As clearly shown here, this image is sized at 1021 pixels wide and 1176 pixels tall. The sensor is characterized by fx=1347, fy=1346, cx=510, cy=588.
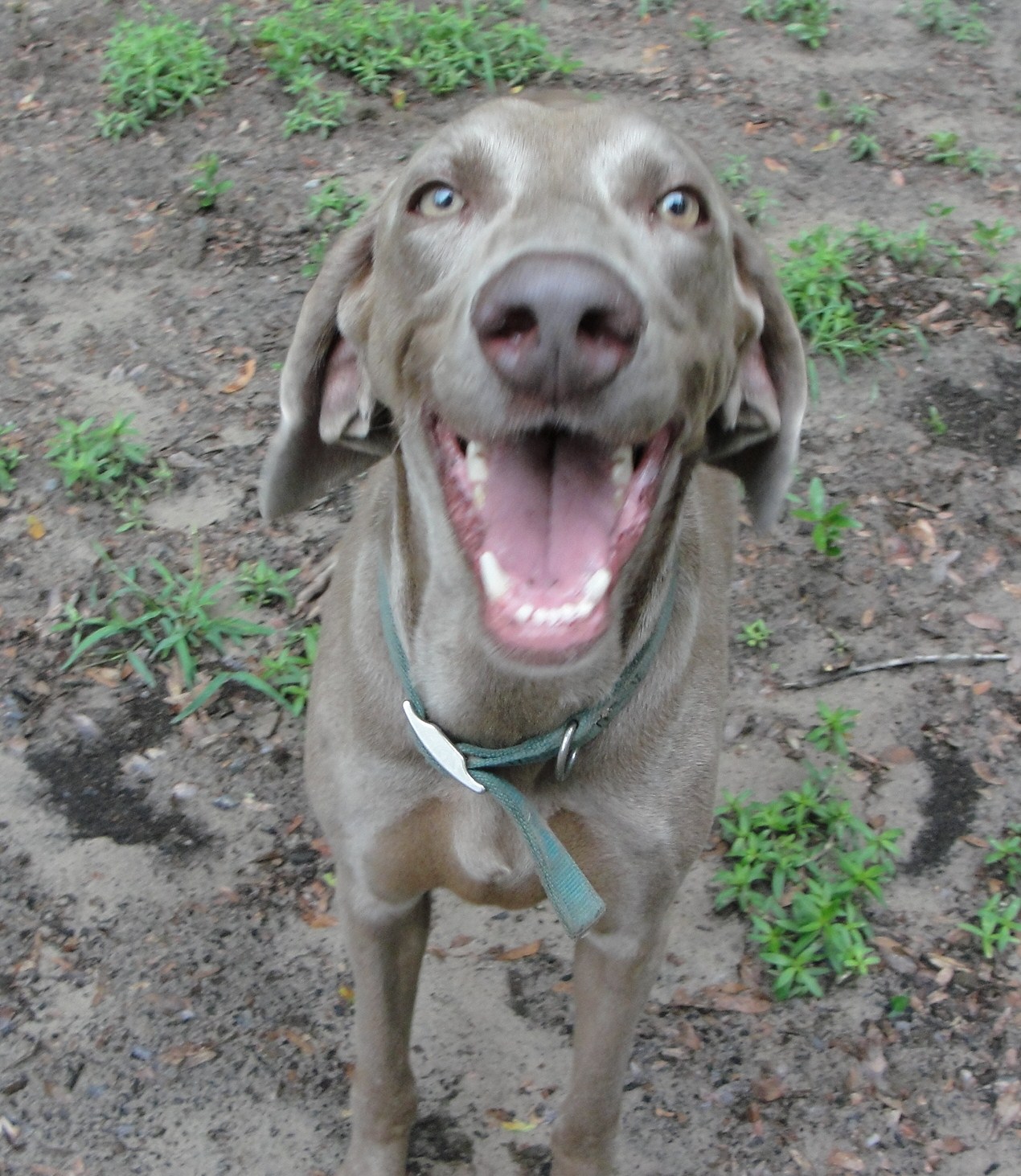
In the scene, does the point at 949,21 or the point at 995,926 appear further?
the point at 949,21

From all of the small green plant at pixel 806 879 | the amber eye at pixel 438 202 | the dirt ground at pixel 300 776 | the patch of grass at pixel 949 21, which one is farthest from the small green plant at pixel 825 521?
the patch of grass at pixel 949 21

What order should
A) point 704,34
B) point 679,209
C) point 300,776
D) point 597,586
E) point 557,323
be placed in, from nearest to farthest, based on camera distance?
point 557,323
point 597,586
point 679,209
point 300,776
point 704,34

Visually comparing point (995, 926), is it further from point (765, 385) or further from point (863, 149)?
point (863, 149)

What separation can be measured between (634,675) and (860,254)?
11.5 ft

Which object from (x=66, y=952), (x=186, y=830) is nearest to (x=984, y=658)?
(x=186, y=830)

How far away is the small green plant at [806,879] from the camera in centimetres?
341

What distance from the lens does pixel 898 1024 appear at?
3316 millimetres

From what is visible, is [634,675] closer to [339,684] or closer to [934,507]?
[339,684]

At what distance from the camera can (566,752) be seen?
2400 millimetres

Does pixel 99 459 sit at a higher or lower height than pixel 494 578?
lower

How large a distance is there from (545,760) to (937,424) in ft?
9.43

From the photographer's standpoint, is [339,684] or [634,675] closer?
[634,675]

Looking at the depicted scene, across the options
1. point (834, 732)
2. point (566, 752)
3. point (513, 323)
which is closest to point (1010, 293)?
point (834, 732)

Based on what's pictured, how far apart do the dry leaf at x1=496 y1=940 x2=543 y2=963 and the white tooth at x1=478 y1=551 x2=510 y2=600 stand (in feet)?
5.36
